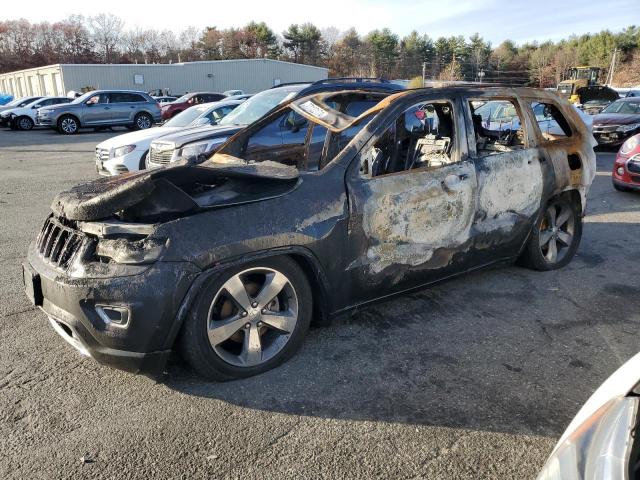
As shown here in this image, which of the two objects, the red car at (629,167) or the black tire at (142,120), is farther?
the black tire at (142,120)

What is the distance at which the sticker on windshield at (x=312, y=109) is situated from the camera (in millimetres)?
3858

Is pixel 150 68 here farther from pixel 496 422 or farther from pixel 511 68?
pixel 511 68

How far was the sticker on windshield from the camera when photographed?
152 inches

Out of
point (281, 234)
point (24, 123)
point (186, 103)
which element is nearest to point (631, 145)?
point (281, 234)

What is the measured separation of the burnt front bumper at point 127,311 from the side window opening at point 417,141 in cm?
212

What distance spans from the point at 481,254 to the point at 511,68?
85.3 m

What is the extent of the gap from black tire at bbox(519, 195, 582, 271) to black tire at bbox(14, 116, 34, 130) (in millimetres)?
27144

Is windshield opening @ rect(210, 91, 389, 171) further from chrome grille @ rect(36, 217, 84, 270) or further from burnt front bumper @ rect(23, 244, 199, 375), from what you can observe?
burnt front bumper @ rect(23, 244, 199, 375)

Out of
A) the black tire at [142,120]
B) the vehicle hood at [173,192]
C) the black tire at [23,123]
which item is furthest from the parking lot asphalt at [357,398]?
the black tire at [23,123]

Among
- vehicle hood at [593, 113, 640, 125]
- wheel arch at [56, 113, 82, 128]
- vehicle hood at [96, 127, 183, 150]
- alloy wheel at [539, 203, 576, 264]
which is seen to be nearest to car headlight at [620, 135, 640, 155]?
alloy wheel at [539, 203, 576, 264]

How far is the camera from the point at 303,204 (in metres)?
3.09

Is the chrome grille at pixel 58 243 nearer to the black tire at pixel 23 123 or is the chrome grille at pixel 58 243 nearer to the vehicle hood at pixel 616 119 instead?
the vehicle hood at pixel 616 119

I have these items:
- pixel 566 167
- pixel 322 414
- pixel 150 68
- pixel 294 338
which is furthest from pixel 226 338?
pixel 150 68

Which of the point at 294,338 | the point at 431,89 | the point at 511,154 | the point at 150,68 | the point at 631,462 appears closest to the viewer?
the point at 631,462
